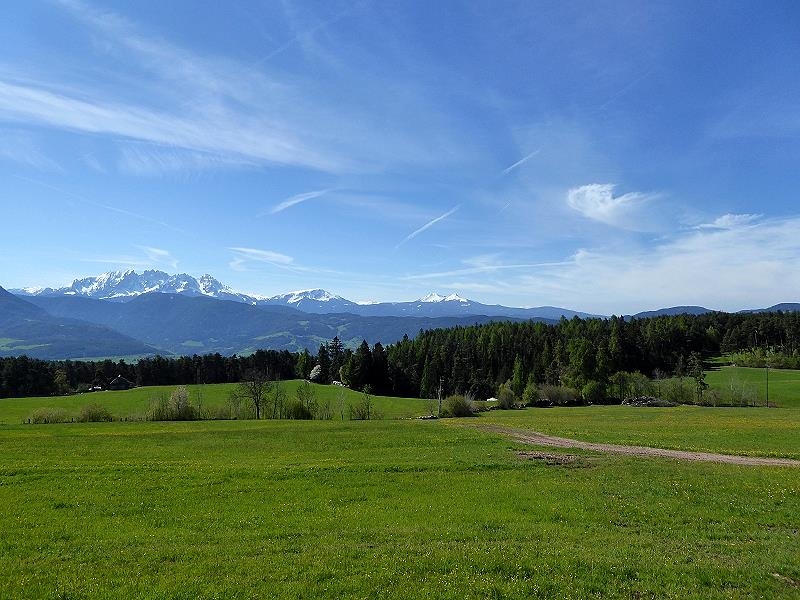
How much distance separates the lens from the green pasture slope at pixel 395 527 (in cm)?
1348

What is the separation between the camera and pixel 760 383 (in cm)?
14525

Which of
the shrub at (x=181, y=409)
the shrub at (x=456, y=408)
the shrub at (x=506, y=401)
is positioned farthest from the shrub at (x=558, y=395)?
the shrub at (x=181, y=409)

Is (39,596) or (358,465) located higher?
(39,596)

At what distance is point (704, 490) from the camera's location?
86.0ft

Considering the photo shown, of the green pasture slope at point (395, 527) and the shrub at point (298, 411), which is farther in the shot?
the shrub at point (298, 411)

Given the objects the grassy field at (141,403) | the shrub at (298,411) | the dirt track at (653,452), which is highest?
the dirt track at (653,452)

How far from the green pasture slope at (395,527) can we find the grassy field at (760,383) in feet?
356

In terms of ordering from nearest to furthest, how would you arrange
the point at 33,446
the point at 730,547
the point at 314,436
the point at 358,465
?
the point at 730,547 < the point at 358,465 < the point at 33,446 < the point at 314,436

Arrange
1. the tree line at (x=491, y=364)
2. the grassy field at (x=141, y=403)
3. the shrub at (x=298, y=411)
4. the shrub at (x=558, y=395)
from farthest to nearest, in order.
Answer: the tree line at (x=491, y=364), the shrub at (x=558, y=395), the grassy field at (x=141, y=403), the shrub at (x=298, y=411)

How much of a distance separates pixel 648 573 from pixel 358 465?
23.0 meters

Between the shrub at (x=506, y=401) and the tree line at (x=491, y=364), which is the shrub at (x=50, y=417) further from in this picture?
the shrub at (x=506, y=401)

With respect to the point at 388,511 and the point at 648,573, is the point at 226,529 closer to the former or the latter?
the point at 388,511

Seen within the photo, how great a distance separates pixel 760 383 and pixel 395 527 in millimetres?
164712

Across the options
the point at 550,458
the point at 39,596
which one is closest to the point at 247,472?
the point at 39,596
